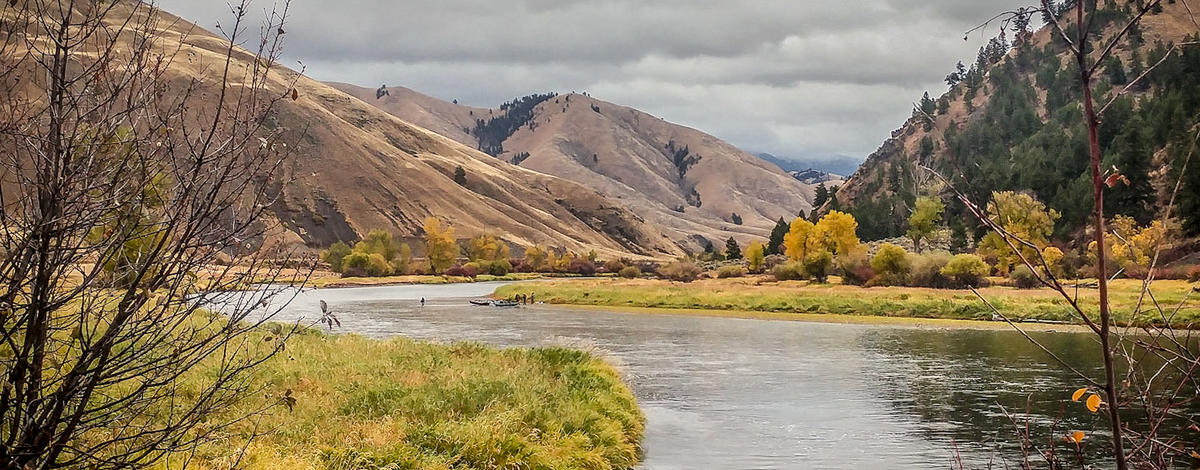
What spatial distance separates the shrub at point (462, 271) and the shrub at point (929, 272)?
285 ft

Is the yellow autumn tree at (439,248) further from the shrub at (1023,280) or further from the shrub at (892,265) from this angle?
the shrub at (1023,280)

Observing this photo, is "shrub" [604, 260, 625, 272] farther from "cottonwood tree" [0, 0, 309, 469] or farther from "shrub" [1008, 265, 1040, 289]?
"cottonwood tree" [0, 0, 309, 469]

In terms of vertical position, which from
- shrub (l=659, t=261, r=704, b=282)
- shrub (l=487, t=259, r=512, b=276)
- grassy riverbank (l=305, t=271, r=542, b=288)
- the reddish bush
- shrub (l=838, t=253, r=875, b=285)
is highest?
shrub (l=838, t=253, r=875, b=285)

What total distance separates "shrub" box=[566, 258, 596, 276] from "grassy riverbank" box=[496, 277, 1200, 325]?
8496 centimetres

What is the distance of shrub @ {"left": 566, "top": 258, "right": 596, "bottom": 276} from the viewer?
17638 centimetres

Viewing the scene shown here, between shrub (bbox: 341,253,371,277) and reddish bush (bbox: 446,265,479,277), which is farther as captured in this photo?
reddish bush (bbox: 446,265,479,277)

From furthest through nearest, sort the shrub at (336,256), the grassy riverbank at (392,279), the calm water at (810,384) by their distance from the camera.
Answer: the shrub at (336,256)
the grassy riverbank at (392,279)
the calm water at (810,384)

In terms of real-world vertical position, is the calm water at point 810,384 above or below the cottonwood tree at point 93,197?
below

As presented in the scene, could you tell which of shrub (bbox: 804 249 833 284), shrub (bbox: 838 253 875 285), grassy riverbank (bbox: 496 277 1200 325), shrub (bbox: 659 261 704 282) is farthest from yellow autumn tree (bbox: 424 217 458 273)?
shrub (bbox: 838 253 875 285)

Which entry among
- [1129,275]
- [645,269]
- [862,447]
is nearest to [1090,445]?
[862,447]

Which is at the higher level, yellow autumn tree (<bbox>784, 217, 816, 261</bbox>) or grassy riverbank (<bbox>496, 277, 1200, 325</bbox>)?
yellow autumn tree (<bbox>784, 217, 816, 261</bbox>)

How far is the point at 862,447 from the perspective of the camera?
2270 cm

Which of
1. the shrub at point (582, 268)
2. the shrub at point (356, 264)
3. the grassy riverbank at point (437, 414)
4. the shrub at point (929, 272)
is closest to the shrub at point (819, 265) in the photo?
the shrub at point (929, 272)

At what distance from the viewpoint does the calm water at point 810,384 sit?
73.3 feet
